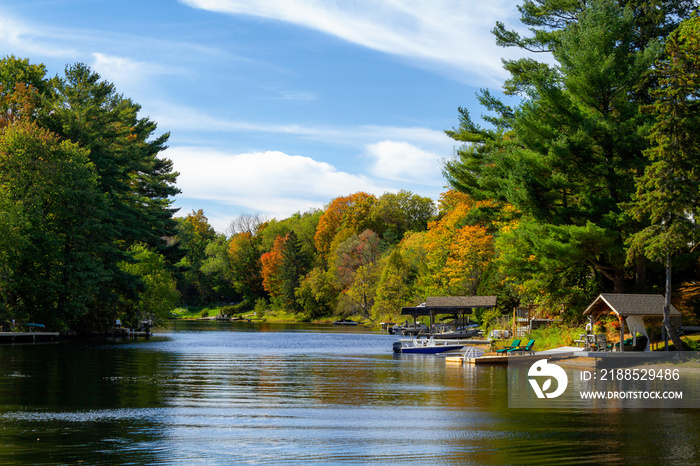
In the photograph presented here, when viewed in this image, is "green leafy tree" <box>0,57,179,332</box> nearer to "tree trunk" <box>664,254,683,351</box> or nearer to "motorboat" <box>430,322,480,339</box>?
"motorboat" <box>430,322,480,339</box>

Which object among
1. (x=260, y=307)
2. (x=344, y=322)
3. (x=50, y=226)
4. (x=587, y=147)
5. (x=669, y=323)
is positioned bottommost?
(x=344, y=322)

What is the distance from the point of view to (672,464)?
13.8 metres

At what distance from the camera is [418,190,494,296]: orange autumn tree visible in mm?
70375

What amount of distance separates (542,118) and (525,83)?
10.2m

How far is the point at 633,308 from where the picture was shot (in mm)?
34156

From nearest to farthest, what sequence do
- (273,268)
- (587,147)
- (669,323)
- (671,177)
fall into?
1. (671,177)
2. (669,323)
3. (587,147)
4. (273,268)

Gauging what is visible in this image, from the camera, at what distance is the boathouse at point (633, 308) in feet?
111

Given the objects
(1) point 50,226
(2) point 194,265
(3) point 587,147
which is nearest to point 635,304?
(3) point 587,147

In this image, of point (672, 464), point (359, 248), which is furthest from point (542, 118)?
point (359, 248)

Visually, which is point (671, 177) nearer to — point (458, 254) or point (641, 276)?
point (641, 276)

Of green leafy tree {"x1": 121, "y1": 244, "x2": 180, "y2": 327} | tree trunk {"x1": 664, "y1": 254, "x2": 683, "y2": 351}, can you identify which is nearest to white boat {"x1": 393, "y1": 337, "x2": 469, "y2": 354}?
tree trunk {"x1": 664, "y1": 254, "x2": 683, "y2": 351}

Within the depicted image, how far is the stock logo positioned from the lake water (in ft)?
4.91

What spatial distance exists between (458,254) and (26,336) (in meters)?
40.8

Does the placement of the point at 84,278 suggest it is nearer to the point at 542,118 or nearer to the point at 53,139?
the point at 53,139
